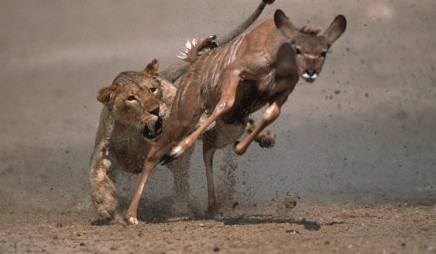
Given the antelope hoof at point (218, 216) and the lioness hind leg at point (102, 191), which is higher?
the lioness hind leg at point (102, 191)

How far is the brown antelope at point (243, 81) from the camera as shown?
325 inches

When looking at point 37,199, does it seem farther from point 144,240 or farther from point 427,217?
point 427,217

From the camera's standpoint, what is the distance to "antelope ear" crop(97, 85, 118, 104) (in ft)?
31.3

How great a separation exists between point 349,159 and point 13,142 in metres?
4.73

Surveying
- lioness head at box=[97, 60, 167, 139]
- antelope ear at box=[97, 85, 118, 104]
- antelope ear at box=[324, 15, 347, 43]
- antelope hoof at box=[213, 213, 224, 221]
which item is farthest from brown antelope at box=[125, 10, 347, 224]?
antelope hoof at box=[213, 213, 224, 221]

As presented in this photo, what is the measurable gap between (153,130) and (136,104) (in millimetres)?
317

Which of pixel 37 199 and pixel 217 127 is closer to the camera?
pixel 217 127

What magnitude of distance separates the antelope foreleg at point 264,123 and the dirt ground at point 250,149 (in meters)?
0.65

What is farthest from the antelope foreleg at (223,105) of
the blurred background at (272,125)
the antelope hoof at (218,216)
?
the blurred background at (272,125)

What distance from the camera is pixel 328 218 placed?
9180mm

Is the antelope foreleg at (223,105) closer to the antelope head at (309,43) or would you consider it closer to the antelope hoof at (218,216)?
the antelope head at (309,43)

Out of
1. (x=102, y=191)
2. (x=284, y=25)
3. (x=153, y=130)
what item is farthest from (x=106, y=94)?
(x=284, y=25)

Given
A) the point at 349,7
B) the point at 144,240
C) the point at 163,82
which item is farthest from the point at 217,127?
the point at 349,7

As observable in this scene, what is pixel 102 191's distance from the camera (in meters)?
9.51
